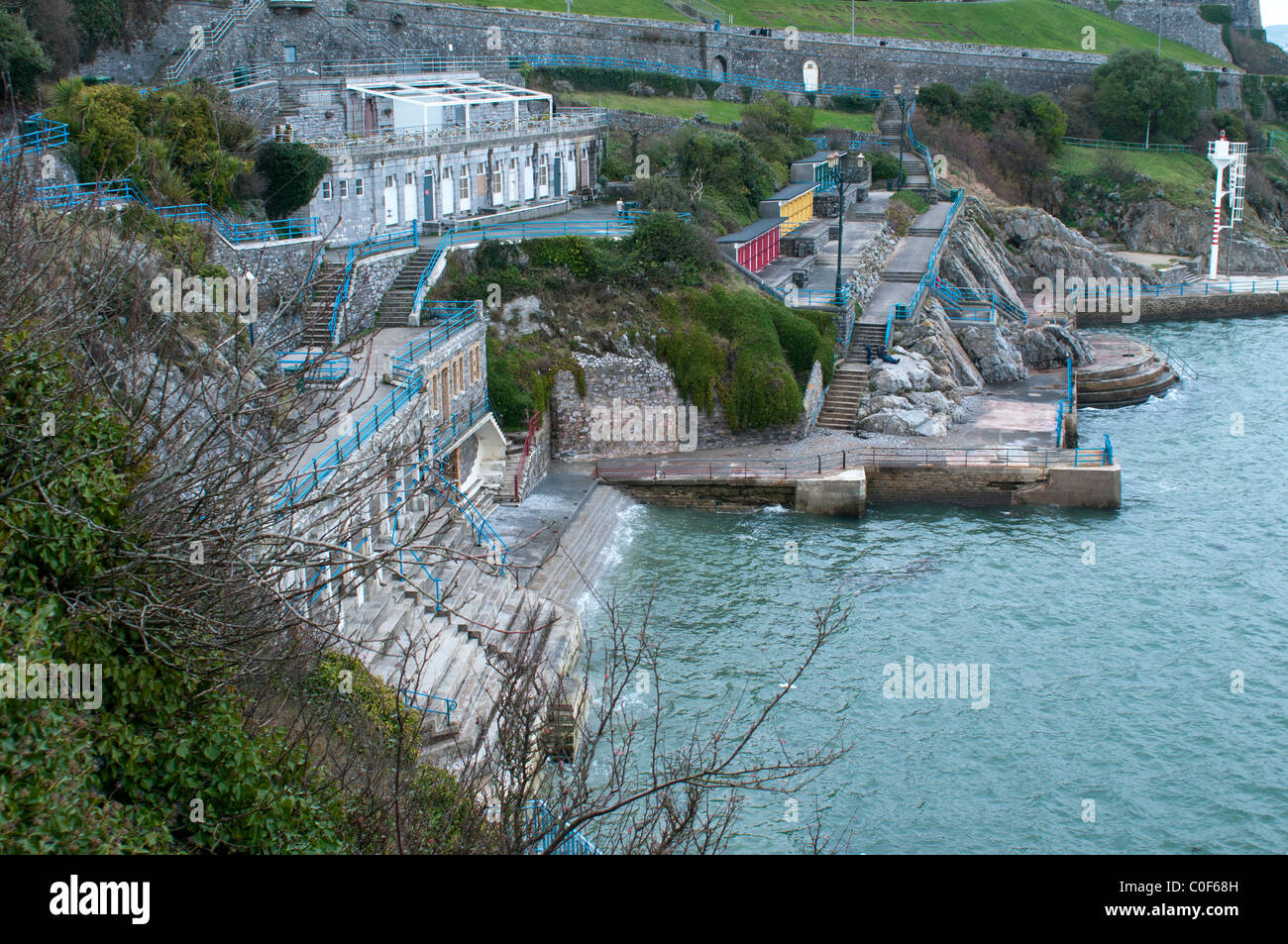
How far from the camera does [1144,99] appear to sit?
7500cm

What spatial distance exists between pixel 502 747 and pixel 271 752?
251 cm

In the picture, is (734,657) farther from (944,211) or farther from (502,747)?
(944,211)

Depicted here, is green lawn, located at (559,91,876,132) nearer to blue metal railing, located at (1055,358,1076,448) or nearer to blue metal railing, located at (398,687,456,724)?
blue metal railing, located at (1055,358,1076,448)

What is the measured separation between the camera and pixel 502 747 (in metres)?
10.5

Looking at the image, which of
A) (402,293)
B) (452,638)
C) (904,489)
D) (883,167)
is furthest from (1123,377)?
(452,638)

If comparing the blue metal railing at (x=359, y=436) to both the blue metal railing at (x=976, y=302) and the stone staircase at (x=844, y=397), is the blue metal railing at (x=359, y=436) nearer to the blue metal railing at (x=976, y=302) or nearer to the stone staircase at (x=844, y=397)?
the stone staircase at (x=844, y=397)

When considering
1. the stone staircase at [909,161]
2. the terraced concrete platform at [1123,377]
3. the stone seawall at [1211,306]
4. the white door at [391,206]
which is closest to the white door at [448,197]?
the white door at [391,206]

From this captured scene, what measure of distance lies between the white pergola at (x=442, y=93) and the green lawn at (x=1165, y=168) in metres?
36.1

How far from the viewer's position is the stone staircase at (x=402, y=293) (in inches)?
1288

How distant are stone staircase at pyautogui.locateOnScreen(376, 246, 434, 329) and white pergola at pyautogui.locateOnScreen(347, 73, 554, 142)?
6.30 meters

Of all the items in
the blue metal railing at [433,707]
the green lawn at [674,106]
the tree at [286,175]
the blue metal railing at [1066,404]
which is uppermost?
the green lawn at [674,106]

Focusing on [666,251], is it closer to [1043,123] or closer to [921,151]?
[921,151]
